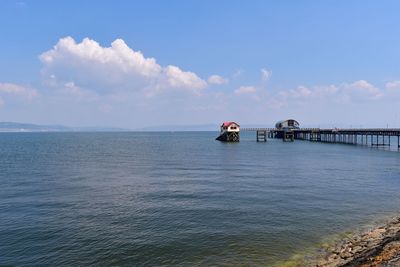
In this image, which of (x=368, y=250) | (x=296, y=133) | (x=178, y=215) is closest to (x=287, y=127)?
(x=296, y=133)

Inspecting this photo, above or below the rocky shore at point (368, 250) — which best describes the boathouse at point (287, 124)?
above

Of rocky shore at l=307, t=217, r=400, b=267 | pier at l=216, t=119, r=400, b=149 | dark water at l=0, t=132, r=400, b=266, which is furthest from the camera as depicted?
pier at l=216, t=119, r=400, b=149

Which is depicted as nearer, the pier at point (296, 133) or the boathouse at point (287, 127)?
the pier at point (296, 133)

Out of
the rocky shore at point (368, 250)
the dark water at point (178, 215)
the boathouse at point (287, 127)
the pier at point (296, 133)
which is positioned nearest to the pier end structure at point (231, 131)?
the pier at point (296, 133)

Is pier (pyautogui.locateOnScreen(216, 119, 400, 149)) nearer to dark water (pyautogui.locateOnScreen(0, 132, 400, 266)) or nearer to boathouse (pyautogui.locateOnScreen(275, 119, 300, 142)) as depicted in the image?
boathouse (pyautogui.locateOnScreen(275, 119, 300, 142))

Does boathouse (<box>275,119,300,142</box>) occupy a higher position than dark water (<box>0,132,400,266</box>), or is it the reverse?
boathouse (<box>275,119,300,142</box>)

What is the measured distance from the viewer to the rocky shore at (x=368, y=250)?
567 inches

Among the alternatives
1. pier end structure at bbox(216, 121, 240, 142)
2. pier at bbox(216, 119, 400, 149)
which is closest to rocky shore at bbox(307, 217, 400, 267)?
pier at bbox(216, 119, 400, 149)

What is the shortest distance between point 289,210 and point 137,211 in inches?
512

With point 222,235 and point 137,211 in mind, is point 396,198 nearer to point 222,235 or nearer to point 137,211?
point 222,235

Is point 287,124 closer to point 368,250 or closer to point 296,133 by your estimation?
point 296,133

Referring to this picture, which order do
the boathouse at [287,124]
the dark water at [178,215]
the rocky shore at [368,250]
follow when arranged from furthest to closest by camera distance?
the boathouse at [287,124] → the dark water at [178,215] → the rocky shore at [368,250]

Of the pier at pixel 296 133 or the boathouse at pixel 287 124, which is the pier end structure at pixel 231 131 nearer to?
the pier at pixel 296 133

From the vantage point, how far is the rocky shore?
47.3 feet
